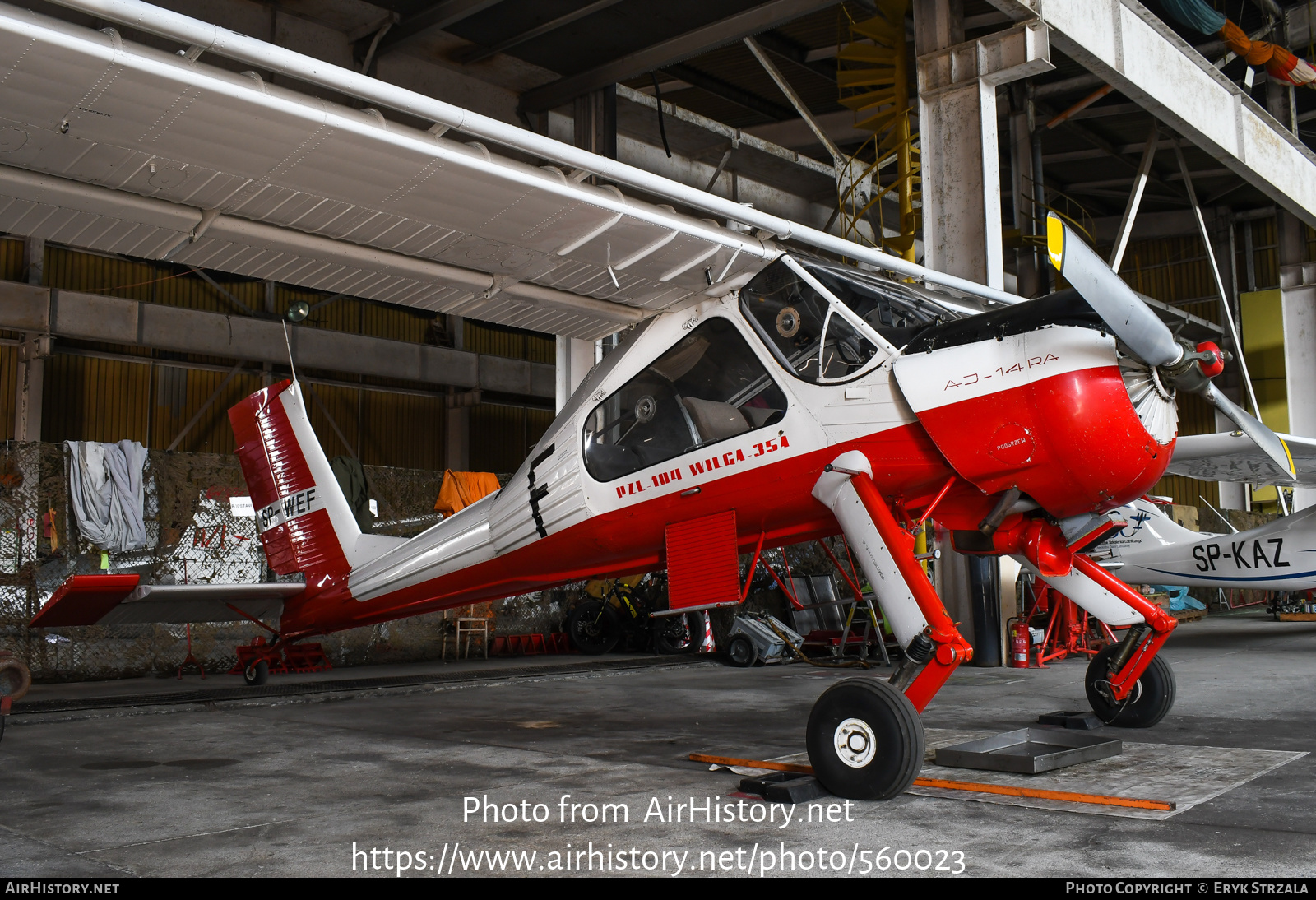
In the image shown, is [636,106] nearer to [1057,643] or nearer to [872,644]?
[872,644]

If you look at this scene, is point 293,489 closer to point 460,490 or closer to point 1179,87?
point 460,490

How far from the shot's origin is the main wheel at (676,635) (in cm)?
1335

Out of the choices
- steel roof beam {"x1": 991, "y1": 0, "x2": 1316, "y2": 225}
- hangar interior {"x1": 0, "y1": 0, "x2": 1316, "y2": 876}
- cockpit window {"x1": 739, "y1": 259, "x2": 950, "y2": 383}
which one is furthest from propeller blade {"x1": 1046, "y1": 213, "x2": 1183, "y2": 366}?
steel roof beam {"x1": 991, "y1": 0, "x2": 1316, "y2": 225}

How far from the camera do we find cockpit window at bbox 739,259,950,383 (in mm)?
4750

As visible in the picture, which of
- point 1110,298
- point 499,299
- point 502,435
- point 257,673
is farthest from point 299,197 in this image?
point 502,435

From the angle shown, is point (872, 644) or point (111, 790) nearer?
point (111, 790)

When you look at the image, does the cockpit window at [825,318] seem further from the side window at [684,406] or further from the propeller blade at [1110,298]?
the propeller blade at [1110,298]

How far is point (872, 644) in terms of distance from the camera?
→ 1212cm

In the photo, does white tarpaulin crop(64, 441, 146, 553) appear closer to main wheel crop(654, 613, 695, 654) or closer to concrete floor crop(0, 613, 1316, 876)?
concrete floor crop(0, 613, 1316, 876)

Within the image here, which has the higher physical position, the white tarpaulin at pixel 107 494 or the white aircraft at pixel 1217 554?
the white tarpaulin at pixel 107 494

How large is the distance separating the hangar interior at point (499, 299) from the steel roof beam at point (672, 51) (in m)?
0.05

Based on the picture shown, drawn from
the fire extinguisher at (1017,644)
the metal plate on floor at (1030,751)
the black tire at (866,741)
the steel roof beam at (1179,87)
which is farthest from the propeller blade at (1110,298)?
the steel roof beam at (1179,87)

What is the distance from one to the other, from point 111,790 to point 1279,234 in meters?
21.3
